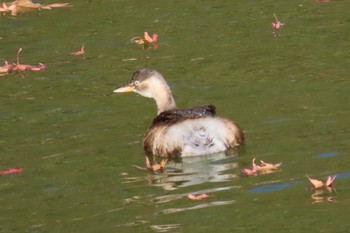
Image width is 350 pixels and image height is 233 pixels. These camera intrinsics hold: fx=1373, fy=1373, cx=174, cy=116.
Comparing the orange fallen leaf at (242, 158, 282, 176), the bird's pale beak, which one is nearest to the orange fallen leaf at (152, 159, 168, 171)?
the orange fallen leaf at (242, 158, 282, 176)

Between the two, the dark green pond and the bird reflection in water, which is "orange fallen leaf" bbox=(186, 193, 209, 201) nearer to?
the dark green pond

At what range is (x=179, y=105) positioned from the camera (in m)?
17.0

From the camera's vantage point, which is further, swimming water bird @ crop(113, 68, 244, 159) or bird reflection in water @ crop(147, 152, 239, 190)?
swimming water bird @ crop(113, 68, 244, 159)

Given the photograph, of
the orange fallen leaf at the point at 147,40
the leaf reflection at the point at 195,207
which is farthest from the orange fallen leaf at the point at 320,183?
the orange fallen leaf at the point at 147,40

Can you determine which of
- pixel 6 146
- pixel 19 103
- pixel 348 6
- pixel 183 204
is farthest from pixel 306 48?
pixel 183 204

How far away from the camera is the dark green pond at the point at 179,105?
1201cm

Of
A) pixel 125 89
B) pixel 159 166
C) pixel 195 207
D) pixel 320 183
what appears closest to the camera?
pixel 195 207

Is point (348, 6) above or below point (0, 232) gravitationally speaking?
above

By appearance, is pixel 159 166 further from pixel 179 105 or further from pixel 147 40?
pixel 147 40

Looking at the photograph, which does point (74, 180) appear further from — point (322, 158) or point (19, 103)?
point (19, 103)

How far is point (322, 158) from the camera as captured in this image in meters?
13.4

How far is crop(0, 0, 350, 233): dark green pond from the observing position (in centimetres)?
1201

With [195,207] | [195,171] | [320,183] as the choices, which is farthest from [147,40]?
[195,207]

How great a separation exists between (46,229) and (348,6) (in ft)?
34.2
